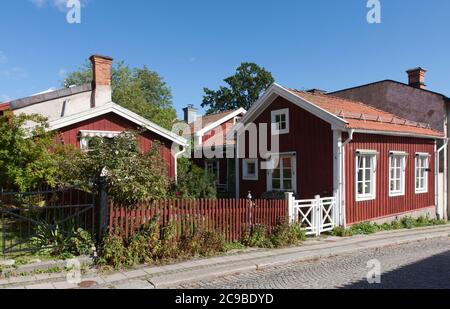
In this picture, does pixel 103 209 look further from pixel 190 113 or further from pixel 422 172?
pixel 190 113

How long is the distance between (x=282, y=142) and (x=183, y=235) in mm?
7655

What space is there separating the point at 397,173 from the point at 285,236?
761 centimetres

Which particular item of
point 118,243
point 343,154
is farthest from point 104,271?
point 343,154

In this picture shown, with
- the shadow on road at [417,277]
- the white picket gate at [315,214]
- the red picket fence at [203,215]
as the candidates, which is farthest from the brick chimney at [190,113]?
the shadow on road at [417,277]

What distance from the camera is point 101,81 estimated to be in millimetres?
16328

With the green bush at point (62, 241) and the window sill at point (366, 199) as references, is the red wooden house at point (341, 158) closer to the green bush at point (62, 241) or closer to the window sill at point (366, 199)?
the window sill at point (366, 199)

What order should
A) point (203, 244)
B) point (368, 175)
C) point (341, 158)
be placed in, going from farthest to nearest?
point (368, 175), point (341, 158), point (203, 244)

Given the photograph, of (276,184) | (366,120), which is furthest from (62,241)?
(366,120)

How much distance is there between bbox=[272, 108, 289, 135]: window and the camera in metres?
15.1

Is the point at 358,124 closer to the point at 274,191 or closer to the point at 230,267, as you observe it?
the point at 274,191

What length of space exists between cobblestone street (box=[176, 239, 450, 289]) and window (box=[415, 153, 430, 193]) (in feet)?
23.7

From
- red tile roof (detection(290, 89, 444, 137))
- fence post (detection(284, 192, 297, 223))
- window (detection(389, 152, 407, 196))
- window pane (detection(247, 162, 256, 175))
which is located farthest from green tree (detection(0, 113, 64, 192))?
window (detection(389, 152, 407, 196))

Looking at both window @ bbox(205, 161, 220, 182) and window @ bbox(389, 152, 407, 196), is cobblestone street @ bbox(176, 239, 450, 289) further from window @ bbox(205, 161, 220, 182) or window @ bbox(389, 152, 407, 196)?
window @ bbox(205, 161, 220, 182)
